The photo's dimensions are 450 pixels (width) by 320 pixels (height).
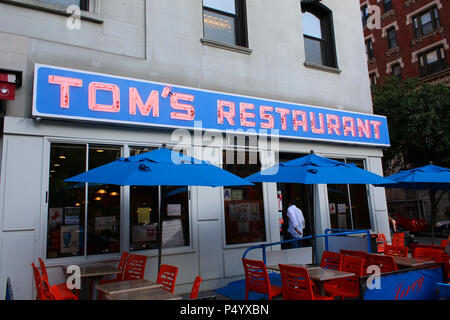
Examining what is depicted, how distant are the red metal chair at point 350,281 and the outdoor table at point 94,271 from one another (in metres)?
3.33

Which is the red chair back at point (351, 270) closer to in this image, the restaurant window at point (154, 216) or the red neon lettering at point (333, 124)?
the restaurant window at point (154, 216)

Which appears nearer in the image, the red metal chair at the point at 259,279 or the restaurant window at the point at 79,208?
the red metal chair at the point at 259,279

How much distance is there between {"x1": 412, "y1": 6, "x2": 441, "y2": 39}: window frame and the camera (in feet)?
79.8

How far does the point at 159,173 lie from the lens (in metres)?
4.64

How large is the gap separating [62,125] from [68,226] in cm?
183

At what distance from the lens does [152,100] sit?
716cm

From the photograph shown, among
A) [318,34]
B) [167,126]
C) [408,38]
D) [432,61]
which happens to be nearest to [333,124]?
[318,34]

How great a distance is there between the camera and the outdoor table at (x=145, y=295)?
12.4 ft

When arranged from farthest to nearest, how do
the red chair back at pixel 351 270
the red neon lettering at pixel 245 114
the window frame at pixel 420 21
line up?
the window frame at pixel 420 21
the red neon lettering at pixel 245 114
the red chair back at pixel 351 270

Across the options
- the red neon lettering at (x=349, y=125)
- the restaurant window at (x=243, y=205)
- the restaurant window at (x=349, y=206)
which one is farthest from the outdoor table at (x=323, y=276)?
the red neon lettering at (x=349, y=125)

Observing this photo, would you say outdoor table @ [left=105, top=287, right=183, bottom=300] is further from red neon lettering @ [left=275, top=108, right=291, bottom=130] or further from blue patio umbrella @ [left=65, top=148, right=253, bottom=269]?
A: red neon lettering @ [left=275, top=108, right=291, bottom=130]

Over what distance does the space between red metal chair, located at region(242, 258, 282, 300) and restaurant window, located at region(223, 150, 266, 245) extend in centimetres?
252
